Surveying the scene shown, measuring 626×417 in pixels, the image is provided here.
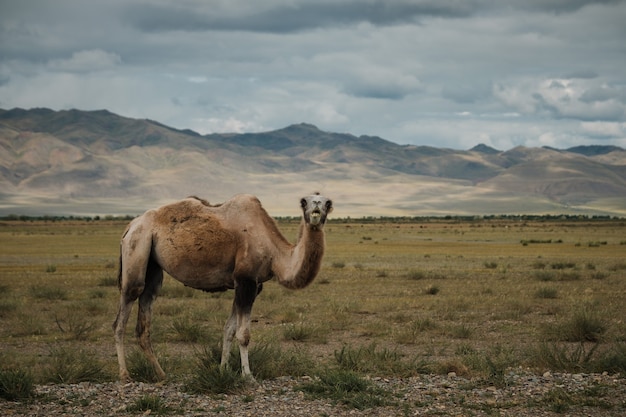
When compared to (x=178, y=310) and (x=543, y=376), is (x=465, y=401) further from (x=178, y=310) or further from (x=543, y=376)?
(x=178, y=310)

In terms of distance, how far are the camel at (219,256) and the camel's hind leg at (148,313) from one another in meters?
0.02

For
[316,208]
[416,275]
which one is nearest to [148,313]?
[316,208]

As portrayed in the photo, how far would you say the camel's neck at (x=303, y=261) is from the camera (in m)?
12.5

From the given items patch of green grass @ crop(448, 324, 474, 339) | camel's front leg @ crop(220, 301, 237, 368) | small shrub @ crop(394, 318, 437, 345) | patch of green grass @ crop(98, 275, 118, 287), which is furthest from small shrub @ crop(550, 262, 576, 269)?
camel's front leg @ crop(220, 301, 237, 368)

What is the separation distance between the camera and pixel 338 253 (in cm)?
5853

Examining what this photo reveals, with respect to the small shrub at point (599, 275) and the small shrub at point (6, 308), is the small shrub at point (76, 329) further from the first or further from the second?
the small shrub at point (599, 275)

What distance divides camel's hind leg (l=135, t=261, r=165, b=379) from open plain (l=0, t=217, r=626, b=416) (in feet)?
0.84

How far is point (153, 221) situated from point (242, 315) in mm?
2260

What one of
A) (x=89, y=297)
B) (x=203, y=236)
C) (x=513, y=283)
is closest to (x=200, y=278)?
(x=203, y=236)

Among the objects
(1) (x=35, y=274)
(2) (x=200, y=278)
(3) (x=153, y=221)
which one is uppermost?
(3) (x=153, y=221)

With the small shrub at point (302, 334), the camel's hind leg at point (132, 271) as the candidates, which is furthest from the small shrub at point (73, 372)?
the small shrub at point (302, 334)

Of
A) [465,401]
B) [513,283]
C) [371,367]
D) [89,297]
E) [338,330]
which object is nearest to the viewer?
[465,401]

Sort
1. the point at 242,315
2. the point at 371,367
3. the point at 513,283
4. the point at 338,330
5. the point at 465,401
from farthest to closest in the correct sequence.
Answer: the point at 513,283 < the point at 338,330 < the point at 371,367 < the point at 242,315 < the point at 465,401

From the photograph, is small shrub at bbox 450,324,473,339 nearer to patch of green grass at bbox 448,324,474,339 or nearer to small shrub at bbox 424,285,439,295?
patch of green grass at bbox 448,324,474,339
